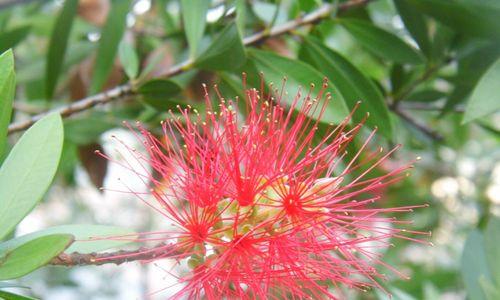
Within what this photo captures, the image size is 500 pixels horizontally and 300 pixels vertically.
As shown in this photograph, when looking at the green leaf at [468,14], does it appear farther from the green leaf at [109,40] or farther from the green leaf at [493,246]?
the green leaf at [109,40]

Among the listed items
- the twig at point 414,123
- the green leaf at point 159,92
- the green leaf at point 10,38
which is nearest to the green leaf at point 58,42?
the green leaf at point 10,38

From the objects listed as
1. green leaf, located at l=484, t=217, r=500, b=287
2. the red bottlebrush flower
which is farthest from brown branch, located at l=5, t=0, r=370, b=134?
green leaf, located at l=484, t=217, r=500, b=287

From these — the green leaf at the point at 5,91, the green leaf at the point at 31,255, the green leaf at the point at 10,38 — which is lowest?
the green leaf at the point at 31,255

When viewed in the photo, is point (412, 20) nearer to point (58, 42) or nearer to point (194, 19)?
point (194, 19)

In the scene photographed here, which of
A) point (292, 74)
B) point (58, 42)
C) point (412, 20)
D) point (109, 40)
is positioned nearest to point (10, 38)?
point (58, 42)

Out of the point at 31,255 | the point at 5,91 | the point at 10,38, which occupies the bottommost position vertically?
the point at 31,255

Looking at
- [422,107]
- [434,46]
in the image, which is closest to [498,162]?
[422,107]
